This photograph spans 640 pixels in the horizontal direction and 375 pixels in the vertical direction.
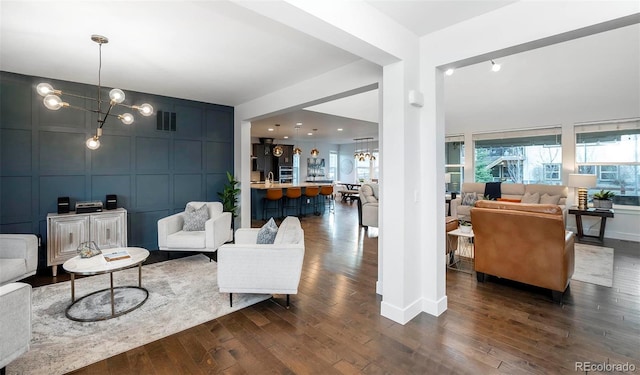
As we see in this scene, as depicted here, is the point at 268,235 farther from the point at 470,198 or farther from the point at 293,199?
the point at 470,198

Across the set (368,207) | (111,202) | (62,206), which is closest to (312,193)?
(368,207)

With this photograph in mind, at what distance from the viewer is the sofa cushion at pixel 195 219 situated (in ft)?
15.1

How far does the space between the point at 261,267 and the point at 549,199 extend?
653cm

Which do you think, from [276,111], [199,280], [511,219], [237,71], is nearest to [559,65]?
[511,219]

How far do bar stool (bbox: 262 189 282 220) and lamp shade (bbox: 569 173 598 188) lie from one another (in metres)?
6.45

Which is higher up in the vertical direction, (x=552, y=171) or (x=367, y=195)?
(x=552, y=171)

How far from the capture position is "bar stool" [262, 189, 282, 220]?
770 centimetres

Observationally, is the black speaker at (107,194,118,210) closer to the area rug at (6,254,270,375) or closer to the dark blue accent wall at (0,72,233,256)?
the dark blue accent wall at (0,72,233,256)

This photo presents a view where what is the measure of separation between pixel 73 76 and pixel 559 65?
7867 millimetres

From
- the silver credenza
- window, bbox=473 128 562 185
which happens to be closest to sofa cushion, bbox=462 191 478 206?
window, bbox=473 128 562 185

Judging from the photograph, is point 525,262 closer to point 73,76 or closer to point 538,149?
point 538,149

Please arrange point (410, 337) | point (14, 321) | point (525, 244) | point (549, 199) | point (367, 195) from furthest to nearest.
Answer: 1. point (367, 195)
2. point (549, 199)
3. point (525, 244)
4. point (410, 337)
5. point (14, 321)

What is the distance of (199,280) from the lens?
3.71m

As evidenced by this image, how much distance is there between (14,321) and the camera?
1.88m
